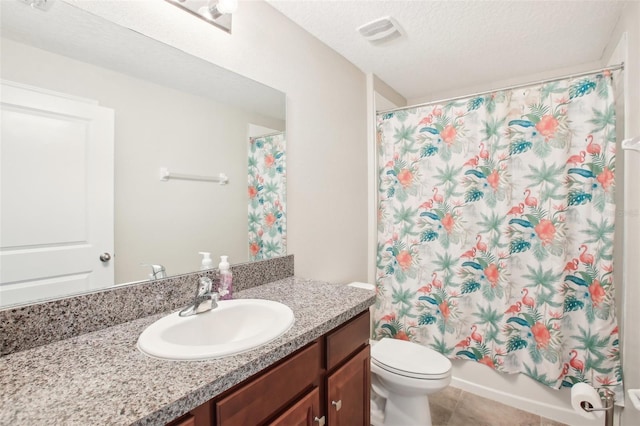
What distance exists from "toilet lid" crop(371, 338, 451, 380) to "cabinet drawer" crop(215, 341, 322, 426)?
2.47 ft

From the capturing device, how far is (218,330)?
1072 mm

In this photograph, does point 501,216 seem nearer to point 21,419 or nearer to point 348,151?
point 348,151

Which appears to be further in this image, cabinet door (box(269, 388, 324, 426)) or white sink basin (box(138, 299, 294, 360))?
cabinet door (box(269, 388, 324, 426))

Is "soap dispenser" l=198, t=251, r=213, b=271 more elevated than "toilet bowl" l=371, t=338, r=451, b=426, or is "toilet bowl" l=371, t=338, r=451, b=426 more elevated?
"soap dispenser" l=198, t=251, r=213, b=271

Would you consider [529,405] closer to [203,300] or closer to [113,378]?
[203,300]

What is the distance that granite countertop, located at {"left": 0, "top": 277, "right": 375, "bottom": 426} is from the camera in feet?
1.78

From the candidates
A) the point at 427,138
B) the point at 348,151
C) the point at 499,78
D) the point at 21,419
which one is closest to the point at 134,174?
the point at 21,419

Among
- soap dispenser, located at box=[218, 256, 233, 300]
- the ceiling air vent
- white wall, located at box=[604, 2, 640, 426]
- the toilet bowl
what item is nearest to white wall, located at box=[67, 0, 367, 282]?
the ceiling air vent

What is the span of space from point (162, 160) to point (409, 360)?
5.06ft

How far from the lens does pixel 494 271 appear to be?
6.40ft

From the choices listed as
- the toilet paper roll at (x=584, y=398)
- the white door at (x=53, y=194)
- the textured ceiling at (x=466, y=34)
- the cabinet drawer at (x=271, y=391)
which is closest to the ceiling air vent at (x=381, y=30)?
the textured ceiling at (x=466, y=34)

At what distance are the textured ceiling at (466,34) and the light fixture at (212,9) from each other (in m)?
0.37

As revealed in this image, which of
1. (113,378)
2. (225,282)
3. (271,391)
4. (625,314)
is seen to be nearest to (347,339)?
(271,391)

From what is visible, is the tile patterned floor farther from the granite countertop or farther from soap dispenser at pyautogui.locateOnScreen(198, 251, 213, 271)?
soap dispenser at pyautogui.locateOnScreen(198, 251, 213, 271)
